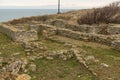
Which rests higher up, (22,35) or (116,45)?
(116,45)

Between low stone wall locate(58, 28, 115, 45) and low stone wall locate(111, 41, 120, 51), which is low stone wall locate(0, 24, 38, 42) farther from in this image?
low stone wall locate(111, 41, 120, 51)

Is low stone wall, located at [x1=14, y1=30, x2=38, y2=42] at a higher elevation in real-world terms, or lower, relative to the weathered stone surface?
lower

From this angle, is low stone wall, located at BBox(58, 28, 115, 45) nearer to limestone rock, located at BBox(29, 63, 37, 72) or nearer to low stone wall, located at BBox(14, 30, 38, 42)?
low stone wall, located at BBox(14, 30, 38, 42)

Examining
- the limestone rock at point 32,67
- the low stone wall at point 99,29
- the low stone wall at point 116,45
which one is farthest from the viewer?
the low stone wall at point 99,29

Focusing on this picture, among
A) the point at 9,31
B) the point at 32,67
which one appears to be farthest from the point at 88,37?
the point at 32,67

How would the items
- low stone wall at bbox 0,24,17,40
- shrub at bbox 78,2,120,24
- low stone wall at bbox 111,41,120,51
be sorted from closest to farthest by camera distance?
low stone wall at bbox 111,41,120,51
low stone wall at bbox 0,24,17,40
shrub at bbox 78,2,120,24

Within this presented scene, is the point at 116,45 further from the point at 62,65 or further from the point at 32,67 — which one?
the point at 32,67

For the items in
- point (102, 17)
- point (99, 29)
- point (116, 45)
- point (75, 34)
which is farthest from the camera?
point (102, 17)

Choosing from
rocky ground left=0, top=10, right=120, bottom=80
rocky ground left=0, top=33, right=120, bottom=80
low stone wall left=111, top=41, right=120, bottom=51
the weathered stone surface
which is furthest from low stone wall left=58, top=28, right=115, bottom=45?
the weathered stone surface

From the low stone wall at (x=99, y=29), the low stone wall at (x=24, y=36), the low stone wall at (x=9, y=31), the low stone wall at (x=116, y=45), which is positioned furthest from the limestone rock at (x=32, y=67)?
the low stone wall at (x=99, y=29)

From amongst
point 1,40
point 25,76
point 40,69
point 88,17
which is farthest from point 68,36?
point 25,76

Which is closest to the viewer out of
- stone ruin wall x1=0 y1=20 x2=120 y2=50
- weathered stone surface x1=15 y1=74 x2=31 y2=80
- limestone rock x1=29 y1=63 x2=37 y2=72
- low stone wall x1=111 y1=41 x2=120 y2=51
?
weathered stone surface x1=15 y1=74 x2=31 y2=80

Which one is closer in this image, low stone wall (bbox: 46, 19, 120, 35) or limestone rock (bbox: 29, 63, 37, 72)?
limestone rock (bbox: 29, 63, 37, 72)

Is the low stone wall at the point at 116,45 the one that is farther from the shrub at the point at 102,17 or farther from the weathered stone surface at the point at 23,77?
the shrub at the point at 102,17
